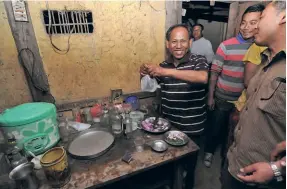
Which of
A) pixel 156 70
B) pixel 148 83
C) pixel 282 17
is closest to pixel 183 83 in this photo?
pixel 156 70

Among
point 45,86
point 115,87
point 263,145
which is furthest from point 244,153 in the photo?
point 45,86

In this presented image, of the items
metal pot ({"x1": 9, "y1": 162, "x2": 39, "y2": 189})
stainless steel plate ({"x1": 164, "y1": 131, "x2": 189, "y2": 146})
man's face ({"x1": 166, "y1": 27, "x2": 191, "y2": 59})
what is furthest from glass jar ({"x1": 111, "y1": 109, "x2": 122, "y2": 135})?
man's face ({"x1": 166, "y1": 27, "x2": 191, "y2": 59})

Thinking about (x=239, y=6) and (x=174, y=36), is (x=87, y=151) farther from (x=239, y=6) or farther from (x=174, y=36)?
(x=239, y=6)

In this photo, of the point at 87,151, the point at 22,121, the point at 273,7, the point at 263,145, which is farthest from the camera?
the point at 87,151

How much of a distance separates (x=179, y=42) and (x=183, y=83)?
0.55 meters

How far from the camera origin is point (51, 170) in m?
1.40

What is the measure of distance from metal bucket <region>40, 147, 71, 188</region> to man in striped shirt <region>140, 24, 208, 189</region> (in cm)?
151

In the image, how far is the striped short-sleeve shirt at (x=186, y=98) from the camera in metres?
2.34

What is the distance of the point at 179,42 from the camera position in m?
2.25

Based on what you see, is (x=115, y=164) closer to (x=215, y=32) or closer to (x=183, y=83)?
(x=183, y=83)

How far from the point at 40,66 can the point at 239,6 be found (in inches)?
171

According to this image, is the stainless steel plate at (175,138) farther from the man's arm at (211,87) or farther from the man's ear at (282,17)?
the man's arm at (211,87)

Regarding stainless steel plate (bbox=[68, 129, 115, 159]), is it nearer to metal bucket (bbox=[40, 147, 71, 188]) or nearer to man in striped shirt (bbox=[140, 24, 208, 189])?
metal bucket (bbox=[40, 147, 71, 188])

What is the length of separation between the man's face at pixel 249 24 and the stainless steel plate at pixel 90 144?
2.64 meters
